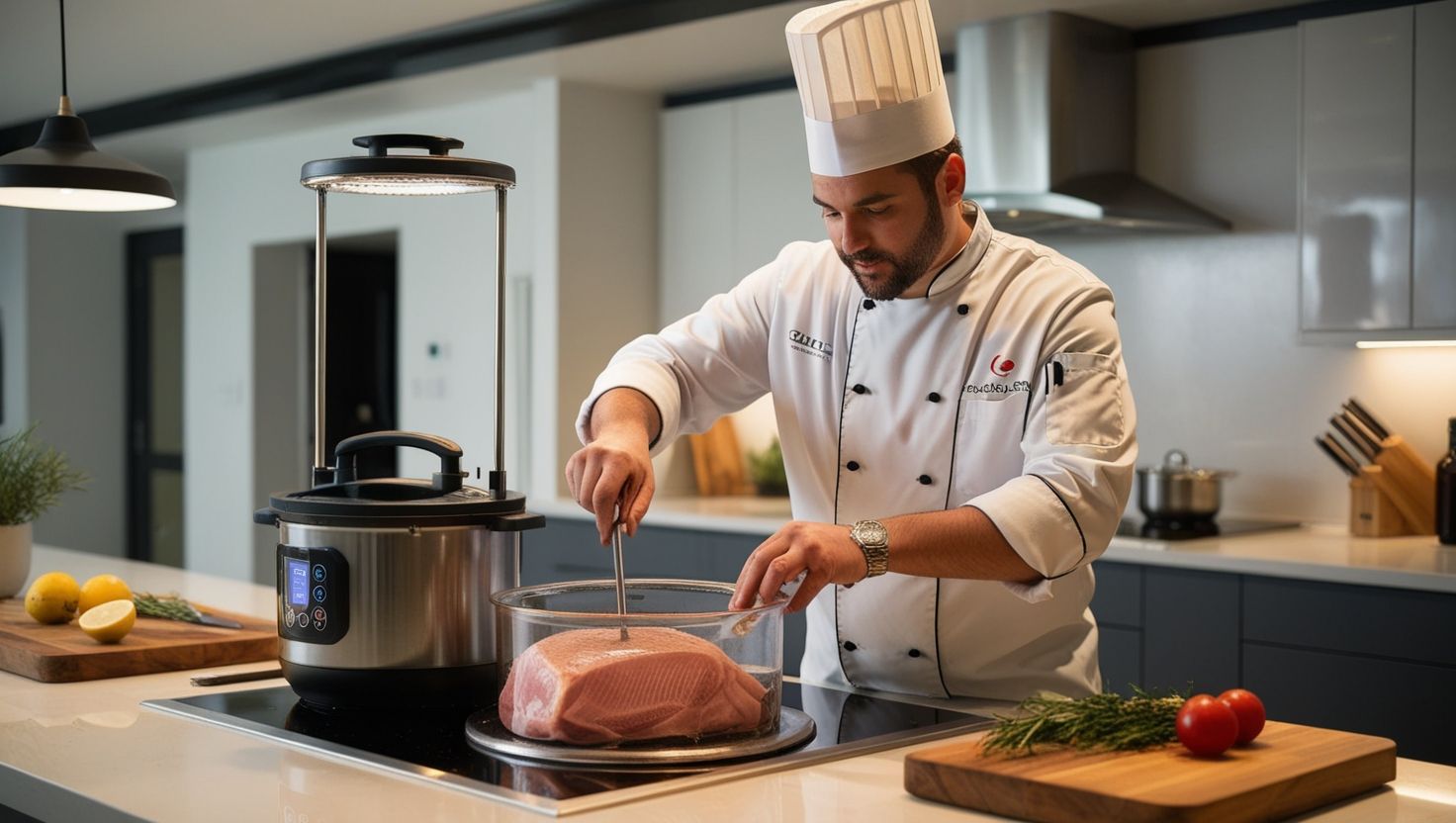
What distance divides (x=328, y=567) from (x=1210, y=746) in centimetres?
90

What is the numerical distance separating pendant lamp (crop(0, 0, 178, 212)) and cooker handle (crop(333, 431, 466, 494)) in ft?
2.82

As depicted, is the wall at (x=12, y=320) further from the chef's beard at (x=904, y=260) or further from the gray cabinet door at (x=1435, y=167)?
the chef's beard at (x=904, y=260)

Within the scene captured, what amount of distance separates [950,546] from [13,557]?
1.74 m

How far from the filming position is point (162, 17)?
4508mm

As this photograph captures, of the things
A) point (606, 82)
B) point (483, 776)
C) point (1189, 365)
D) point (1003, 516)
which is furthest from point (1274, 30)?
point (483, 776)

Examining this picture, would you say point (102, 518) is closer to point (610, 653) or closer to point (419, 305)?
point (419, 305)

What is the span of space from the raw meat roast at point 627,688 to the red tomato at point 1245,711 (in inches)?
17.2

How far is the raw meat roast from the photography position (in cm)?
136

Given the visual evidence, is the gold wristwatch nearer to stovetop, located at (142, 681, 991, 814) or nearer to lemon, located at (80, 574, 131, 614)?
stovetop, located at (142, 681, 991, 814)

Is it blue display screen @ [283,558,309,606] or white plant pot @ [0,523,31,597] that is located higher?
blue display screen @ [283,558,309,606]

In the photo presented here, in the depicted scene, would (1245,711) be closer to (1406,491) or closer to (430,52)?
(1406,491)

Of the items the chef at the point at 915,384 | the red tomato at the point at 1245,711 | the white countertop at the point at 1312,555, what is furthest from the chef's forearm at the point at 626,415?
the white countertop at the point at 1312,555

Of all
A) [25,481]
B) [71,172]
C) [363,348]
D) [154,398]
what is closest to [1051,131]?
[71,172]

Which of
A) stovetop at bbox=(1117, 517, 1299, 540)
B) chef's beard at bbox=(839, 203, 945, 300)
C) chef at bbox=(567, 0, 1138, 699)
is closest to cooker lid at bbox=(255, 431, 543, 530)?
chef at bbox=(567, 0, 1138, 699)
